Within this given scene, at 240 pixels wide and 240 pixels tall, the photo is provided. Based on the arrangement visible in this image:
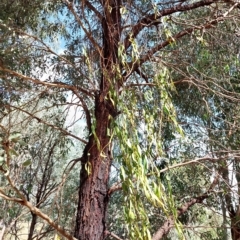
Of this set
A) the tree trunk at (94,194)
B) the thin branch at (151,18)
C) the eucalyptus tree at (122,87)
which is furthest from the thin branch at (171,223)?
the thin branch at (151,18)

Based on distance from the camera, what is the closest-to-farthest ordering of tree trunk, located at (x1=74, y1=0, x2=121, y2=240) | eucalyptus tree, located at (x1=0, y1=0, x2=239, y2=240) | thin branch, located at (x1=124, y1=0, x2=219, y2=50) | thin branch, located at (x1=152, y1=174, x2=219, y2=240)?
eucalyptus tree, located at (x1=0, y1=0, x2=239, y2=240)
tree trunk, located at (x1=74, y1=0, x2=121, y2=240)
thin branch, located at (x1=124, y1=0, x2=219, y2=50)
thin branch, located at (x1=152, y1=174, x2=219, y2=240)

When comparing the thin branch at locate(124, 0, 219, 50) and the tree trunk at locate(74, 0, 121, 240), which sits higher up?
the thin branch at locate(124, 0, 219, 50)

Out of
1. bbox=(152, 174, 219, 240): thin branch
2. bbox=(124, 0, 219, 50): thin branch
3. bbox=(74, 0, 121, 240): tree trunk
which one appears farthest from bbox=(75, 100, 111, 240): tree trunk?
bbox=(152, 174, 219, 240): thin branch

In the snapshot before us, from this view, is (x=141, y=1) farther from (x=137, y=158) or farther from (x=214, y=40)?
(x=137, y=158)

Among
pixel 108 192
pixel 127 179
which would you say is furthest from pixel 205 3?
pixel 127 179

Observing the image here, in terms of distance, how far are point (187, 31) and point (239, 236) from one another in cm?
315

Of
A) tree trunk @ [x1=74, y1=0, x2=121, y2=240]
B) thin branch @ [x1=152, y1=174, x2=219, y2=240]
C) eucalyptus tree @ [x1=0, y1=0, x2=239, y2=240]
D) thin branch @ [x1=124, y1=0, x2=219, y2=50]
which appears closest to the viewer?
eucalyptus tree @ [x1=0, y1=0, x2=239, y2=240]

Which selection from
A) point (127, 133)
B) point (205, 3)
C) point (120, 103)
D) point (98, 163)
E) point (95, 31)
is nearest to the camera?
point (127, 133)

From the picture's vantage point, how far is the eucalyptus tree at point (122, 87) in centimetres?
145

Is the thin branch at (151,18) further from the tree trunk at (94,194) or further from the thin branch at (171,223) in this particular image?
the thin branch at (171,223)

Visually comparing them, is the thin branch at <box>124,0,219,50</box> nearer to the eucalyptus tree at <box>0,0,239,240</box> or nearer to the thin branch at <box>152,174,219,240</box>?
the eucalyptus tree at <box>0,0,239,240</box>

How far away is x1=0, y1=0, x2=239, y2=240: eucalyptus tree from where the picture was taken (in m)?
1.45

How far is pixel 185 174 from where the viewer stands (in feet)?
15.5

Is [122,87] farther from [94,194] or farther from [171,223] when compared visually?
[171,223]
